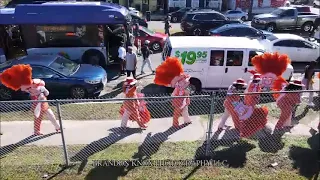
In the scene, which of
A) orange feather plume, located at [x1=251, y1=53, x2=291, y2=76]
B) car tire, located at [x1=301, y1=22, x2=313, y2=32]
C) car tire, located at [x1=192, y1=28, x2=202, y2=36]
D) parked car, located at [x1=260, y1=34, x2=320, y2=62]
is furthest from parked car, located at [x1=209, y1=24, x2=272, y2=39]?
orange feather plume, located at [x1=251, y1=53, x2=291, y2=76]

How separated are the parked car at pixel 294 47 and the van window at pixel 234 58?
15.3 feet

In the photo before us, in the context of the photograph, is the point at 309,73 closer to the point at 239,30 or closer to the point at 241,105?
the point at 241,105

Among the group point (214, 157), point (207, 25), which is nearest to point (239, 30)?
point (207, 25)

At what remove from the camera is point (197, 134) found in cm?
834

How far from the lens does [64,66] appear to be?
11.1 metres

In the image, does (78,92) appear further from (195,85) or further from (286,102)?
(286,102)

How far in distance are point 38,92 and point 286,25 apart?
19.0 metres

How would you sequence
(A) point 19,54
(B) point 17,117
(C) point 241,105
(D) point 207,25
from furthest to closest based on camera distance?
(D) point 207,25
(A) point 19,54
(B) point 17,117
(C) point 241,105

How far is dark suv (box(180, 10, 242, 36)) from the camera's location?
20.8 metres

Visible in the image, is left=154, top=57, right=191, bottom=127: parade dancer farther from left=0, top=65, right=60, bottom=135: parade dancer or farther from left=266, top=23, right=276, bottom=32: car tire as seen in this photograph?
left=266, top=23, right=276, bottom=32: car tire

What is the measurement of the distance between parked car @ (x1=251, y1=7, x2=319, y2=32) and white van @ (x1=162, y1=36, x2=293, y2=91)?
12.2 m

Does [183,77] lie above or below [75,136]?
above

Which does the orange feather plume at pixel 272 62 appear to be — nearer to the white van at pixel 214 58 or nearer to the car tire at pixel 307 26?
the white van at pixel 214 58

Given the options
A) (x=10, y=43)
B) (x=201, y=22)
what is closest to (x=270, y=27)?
(x=201, y=22)
